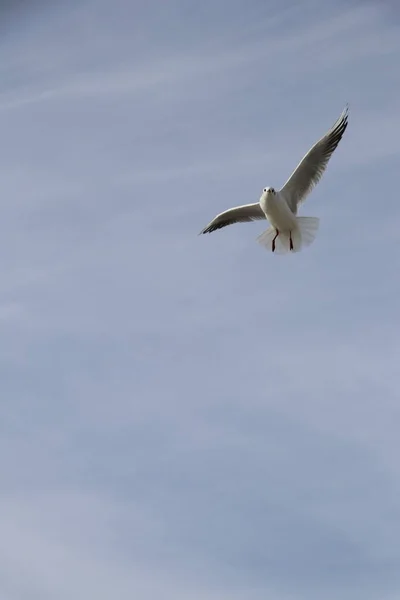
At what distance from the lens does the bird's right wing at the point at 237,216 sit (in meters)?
22.5

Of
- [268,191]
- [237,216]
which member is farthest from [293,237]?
[237,216]

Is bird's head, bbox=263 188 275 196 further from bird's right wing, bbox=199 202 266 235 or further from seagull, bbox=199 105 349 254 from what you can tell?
bird's right wing, bbox=199 202 266 235

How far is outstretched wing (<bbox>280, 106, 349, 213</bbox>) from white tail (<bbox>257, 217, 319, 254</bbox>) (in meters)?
0.56

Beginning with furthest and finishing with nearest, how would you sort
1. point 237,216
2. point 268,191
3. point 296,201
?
point 237,216, point 296,201, point 268,191

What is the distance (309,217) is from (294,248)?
543 mm

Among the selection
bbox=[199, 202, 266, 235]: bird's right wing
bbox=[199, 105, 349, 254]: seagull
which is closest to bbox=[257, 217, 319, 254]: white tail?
bbox=[199, 105, 349, 254]: seagull

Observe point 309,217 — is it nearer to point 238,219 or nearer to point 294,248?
point 294,248

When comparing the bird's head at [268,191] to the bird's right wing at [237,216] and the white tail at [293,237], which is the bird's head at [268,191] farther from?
the bird's right wing at [237,216]

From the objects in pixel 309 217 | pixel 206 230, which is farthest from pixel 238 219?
pixel 309 217

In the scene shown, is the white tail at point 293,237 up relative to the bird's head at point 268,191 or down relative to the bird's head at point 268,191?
down

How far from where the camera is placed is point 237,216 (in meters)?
22.9

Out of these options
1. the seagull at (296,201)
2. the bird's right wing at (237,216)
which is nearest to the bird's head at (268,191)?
the seagull at (296,201)

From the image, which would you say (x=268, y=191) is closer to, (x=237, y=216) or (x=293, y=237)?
(x=293, y=237)

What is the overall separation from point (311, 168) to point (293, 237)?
1205 mm
